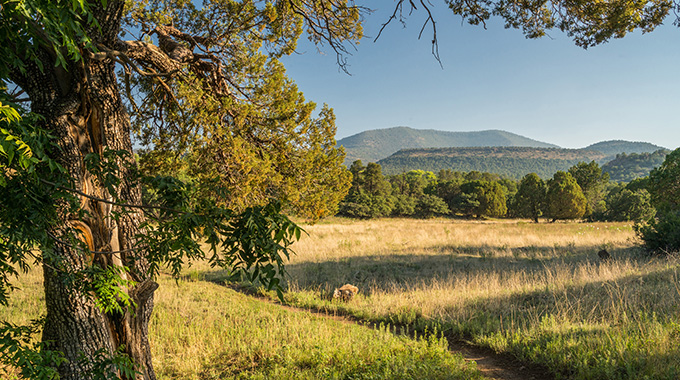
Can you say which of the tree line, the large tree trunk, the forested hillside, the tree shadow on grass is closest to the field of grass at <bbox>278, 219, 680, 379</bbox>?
the tree shadow on grass

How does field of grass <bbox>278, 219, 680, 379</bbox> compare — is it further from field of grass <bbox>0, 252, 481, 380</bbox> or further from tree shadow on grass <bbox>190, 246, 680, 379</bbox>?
field of grass <bbox>0, 252, 481, 380</bbox>

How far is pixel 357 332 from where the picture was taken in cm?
583

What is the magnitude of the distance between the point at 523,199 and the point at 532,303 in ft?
132

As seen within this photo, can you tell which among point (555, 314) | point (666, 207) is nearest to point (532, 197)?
point (666, 207)

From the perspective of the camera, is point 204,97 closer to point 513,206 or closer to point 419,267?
point 419,267

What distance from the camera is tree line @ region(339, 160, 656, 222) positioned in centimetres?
3775

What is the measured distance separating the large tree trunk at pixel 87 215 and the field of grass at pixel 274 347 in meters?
1.13

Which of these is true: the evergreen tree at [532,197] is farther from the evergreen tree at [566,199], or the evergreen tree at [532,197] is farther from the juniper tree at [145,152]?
the juniper tree at [145,152]

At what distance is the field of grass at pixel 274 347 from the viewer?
4.38 meters

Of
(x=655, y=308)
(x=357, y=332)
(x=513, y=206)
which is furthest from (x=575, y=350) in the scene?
(x=513, y=206)

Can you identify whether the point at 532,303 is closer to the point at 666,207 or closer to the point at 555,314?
the point at 555,314

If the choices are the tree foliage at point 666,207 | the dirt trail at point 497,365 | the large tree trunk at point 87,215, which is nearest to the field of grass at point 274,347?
the dirt trail at point 497,365

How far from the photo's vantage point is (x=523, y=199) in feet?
139

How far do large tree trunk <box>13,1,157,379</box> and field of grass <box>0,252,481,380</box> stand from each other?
3.71 ft
